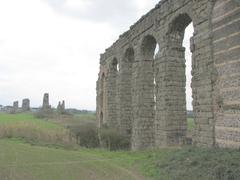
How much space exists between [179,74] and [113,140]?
6199 mm

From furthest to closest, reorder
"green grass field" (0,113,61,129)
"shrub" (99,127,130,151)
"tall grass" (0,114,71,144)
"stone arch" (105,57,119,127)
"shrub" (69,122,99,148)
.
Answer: "stone arch" (105,57,119,127)
"green grass field" (0,113,61,129)
"shrub" (99,127,130,151)
"shrub" (69,122,99,148)
"tall grass" (0,114,71,144)

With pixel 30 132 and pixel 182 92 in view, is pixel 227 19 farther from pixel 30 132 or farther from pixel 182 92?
pixel 30 132

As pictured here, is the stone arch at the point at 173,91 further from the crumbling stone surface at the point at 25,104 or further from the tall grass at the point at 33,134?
the crumbling stone surface at the point at 25,104

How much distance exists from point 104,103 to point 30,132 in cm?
991

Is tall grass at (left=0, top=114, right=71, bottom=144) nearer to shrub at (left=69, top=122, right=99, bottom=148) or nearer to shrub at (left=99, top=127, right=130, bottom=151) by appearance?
shrub at (left=69, top=122, right=99, bottom=148)

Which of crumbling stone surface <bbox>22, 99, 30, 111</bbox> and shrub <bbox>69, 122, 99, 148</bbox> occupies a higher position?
crumbling stone surface <bbox>22, 99, 30, 111</bbox>

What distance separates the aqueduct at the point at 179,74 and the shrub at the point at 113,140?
121cm

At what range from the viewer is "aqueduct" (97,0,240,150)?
10453mm

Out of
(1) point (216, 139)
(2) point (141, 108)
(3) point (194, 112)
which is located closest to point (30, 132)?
(2) point (141, 108)

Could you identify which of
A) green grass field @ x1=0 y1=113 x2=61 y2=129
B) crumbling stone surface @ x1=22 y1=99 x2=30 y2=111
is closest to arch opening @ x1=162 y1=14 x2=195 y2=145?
green grass field @ x1=0 y1=113 x2=61 y2=129

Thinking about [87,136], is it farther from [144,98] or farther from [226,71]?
[226,71]

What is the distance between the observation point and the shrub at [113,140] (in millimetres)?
19094

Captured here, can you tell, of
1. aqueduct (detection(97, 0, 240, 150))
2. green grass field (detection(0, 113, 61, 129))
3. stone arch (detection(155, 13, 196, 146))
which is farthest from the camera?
green grass field (detection(0, 113, 61, 129))

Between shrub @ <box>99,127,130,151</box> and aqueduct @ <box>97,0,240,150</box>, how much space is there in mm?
1207
